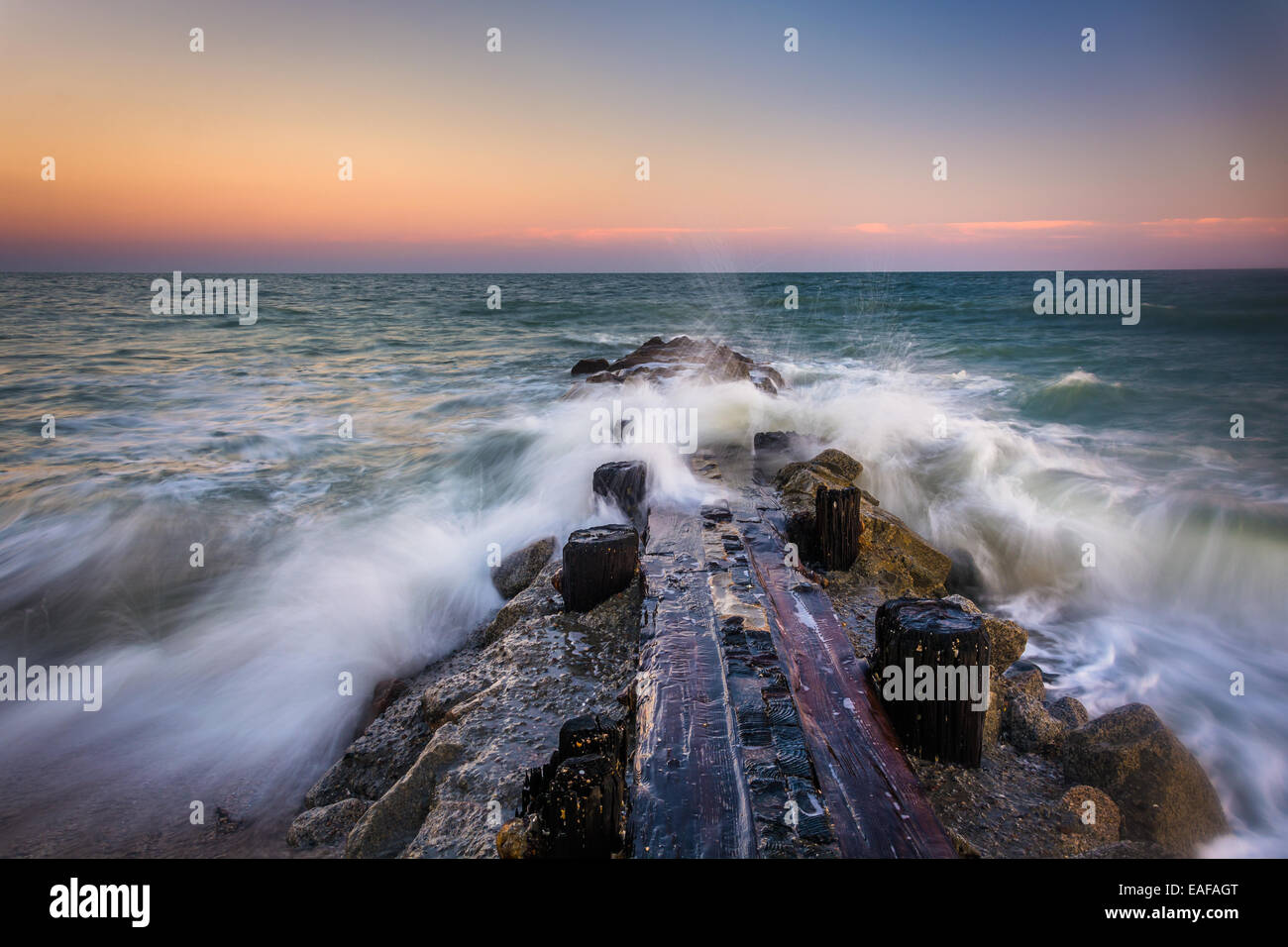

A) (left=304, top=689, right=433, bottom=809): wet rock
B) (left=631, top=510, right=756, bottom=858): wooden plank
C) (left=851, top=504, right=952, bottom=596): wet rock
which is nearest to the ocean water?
(left=304, top=689, right=433, bottom=809): wet rock

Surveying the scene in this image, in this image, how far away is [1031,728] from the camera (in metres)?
2.95

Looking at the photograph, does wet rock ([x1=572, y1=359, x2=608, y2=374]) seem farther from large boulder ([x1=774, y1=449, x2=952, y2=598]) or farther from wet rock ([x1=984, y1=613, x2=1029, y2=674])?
wet rock ([x1=984, y1=613, x2=1029, y2=674])

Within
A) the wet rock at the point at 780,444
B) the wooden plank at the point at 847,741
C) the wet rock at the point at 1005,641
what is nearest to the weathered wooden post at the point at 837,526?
the wooden plank at the point at 847,741

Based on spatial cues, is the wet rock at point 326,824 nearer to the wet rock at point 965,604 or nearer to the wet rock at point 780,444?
the wet rock at point 965,604

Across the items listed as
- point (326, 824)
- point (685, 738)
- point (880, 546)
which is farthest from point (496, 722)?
point (880, 546)

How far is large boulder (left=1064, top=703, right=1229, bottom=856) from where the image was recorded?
2822mm

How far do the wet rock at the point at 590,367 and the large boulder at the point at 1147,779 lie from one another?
11.1m

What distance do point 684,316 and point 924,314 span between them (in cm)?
1198

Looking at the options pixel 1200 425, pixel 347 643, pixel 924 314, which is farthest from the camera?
pixel 924 314

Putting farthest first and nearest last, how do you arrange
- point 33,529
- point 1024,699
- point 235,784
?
1. point 33,529
2. point 235,784
3. point 1024,699

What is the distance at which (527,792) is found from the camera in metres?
1.79

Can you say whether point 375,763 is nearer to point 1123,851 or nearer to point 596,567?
point 596,567
